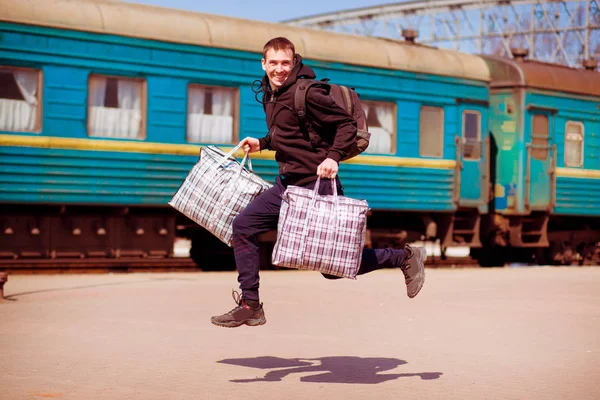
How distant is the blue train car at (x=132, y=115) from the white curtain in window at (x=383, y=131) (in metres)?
0.02

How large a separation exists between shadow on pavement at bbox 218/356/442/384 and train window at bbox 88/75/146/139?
28.2ft

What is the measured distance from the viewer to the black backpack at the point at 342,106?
6727mm

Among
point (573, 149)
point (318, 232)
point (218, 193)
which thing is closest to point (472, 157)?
point (573, 149)

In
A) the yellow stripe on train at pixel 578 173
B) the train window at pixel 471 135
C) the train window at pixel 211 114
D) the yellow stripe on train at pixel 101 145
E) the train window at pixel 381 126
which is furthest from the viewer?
the yellow stripe on train at pixel 578 173

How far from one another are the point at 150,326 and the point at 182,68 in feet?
24.7

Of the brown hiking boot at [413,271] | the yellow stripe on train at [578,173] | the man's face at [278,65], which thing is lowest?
the brown hiking boot at [413,271]

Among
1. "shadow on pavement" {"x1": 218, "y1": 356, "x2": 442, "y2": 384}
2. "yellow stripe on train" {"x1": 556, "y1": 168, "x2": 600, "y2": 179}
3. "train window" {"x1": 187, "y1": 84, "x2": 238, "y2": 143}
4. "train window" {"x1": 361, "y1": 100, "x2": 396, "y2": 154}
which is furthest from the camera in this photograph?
"yellow stripe on train" {"x1": 556, "y1": 168, "x2": 600, "y2": 179}

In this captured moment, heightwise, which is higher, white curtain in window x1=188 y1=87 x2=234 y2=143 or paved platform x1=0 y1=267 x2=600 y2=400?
white curtain in window x1=188 y1=87 x2=234 y2=143

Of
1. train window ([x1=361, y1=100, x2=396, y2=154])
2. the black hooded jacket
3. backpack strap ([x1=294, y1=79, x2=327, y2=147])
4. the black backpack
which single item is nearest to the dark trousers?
the black hooded jacket

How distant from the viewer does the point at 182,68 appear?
16438 millimetres

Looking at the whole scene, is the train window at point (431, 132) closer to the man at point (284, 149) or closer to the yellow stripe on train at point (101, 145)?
the yellow stripe on train at point (101, 145)

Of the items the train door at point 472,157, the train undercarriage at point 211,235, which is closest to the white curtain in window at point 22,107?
the train undercarriage at point 211,235

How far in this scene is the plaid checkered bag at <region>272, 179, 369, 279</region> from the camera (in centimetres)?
659

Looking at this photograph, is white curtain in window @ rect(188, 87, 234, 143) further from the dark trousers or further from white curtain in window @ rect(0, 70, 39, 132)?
the dark trousers
